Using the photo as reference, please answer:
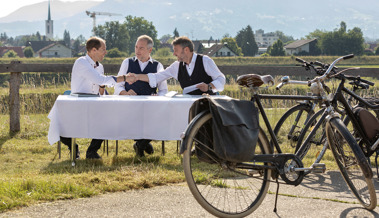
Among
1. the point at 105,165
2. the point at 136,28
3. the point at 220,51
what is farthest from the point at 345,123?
the point at 136,28

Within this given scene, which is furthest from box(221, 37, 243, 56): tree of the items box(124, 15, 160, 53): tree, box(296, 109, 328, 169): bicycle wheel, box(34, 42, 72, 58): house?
box(296, 109, 328, 169): bicycle wheel

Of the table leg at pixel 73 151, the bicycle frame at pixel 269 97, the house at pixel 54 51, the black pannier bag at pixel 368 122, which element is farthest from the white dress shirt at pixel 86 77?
the house at pixel 54 51

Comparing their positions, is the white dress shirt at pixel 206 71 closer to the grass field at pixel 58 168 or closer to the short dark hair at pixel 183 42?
the short dark hair at pixel 183 42

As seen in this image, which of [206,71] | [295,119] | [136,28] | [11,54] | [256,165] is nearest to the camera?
[256,165]

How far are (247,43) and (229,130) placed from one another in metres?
147

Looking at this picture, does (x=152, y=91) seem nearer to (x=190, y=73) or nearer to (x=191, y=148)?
(x=190, y=73)

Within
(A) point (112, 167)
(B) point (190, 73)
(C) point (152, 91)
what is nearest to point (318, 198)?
(A) point (112, 167)

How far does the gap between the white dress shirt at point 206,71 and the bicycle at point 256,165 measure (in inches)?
98.2

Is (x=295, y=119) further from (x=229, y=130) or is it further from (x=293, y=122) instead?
(x=229, y=130)

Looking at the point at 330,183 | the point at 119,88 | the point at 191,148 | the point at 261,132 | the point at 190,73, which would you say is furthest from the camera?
the point at 119,88

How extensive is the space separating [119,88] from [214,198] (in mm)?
3731

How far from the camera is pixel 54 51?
16850 cm

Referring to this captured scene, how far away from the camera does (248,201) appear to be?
4.00 m

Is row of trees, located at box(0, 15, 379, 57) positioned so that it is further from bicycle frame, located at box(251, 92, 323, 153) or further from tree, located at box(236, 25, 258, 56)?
bicycle frame, located at box(251, 92, 323, 153)
